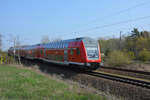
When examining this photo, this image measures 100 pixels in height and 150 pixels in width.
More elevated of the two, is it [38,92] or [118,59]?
[118,59]

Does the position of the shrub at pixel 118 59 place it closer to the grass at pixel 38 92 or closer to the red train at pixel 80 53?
the red train at pixel 80 53

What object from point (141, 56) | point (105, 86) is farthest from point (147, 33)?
point (105, 86)

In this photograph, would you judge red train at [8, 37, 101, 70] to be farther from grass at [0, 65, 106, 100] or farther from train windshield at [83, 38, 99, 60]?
grass at [0, 65, 106, 100]

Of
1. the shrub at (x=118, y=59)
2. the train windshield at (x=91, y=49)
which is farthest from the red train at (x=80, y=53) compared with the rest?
the shrub at (x=118, y=59)

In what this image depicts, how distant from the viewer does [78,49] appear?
15719 millimetres

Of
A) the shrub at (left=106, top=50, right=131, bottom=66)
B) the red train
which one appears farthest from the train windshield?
the shrub at (left=106, top=50, right=131, bottom=66)

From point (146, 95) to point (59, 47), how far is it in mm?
12870

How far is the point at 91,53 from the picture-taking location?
50.8ft

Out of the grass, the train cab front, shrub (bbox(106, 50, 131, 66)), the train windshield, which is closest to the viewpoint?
the grass

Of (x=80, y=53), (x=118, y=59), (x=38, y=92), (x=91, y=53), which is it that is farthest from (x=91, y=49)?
(x=38, y=92)

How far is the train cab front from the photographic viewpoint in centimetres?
1504

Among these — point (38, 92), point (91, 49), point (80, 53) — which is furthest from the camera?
point (91, 49)

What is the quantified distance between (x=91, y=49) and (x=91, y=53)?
0.43 meters

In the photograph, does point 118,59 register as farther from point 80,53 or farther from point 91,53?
point 80,53
